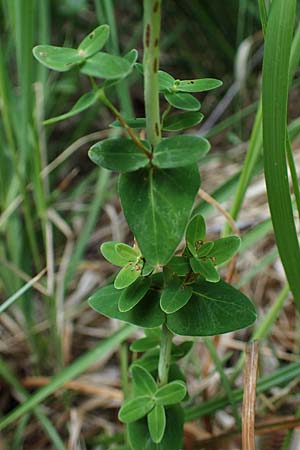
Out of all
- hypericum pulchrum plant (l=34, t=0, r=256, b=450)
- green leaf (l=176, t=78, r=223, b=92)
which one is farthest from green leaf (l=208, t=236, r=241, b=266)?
green leaf (l=176, t=78, r=223, b=92)

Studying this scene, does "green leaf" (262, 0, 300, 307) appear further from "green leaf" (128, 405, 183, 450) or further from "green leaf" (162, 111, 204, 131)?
"green leaf" (128, 405, 183, 450)

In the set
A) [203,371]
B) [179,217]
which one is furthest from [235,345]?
[179,217]

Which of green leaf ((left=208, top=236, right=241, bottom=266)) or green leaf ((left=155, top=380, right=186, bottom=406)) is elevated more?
green leaf ((left=208, top=236, right=241, bottom=266))

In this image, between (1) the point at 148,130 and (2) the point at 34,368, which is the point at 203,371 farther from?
(1) the point at 148,130

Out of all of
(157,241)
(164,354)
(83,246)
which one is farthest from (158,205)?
(83,246)

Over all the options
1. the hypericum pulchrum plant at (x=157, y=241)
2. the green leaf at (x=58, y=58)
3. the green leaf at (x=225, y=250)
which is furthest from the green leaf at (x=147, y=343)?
the green leaf at (x=58, y=58)

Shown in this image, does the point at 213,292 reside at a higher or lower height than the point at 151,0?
lower

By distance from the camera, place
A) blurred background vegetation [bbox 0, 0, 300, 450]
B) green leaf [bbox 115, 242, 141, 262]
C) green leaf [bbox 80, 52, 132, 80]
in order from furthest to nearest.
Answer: blurred background vegetation [bbox 0, 0, 300, 450] < green leaf [bbox 115, 242, 141, 262] < green leaf [bbox 80, 52, 132, 80]

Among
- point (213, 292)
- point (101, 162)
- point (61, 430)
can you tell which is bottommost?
point (61, 430)
